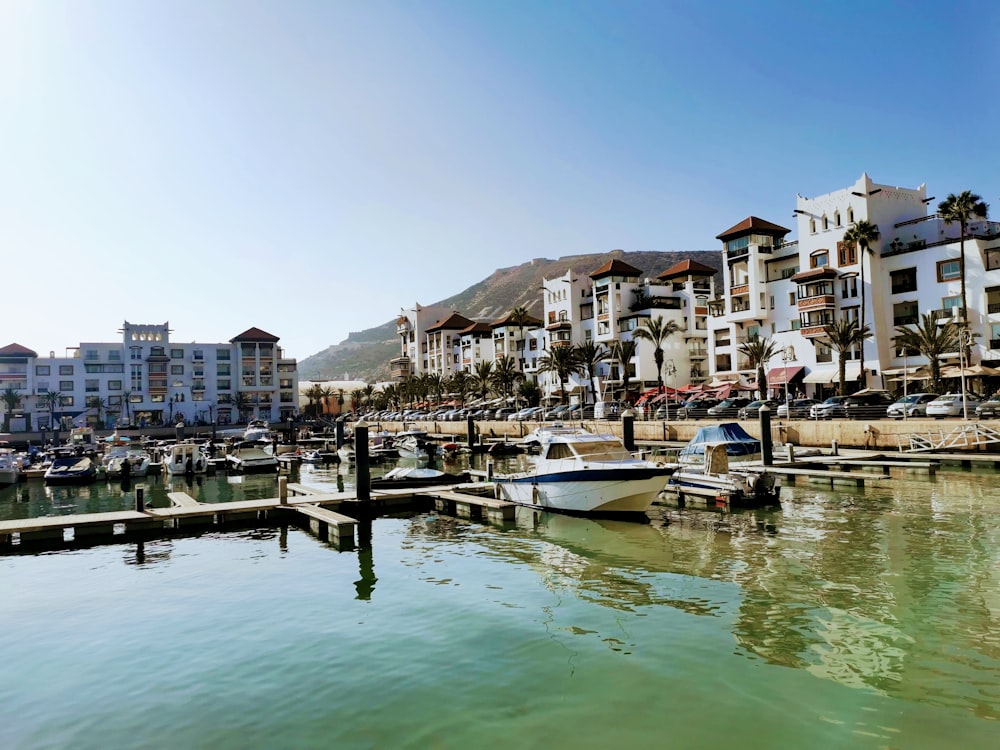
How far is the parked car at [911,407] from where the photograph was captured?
49.4m

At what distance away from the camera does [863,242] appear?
67250 mm

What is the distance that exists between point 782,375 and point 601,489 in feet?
175

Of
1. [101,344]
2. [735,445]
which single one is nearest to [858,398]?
[735,445]

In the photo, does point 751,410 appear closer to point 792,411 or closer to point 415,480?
point 792,411

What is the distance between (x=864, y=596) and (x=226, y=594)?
16.2 metres

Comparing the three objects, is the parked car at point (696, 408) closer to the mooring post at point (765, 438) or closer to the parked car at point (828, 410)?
the parked car at point (828, 410)

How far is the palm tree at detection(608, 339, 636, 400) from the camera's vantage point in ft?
312

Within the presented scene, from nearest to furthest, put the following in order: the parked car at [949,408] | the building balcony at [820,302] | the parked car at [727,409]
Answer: the parked car at [949,408] < the parked car at [727,409] < the building balcony at [820,302]

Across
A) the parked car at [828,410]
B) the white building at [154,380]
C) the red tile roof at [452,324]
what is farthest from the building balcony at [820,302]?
the white building at [154,380]

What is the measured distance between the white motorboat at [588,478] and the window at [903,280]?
52500 mm

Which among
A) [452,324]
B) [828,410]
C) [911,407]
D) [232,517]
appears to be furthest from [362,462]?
[452,324]

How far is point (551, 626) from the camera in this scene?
49.9ft

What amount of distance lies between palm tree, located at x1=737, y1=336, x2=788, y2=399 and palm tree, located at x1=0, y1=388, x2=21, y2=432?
127 m

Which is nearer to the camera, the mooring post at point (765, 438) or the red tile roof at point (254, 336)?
the mooring post at point (765, 438)
